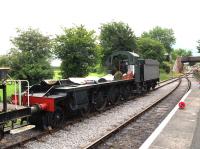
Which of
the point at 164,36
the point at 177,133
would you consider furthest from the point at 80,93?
the point at 164,36

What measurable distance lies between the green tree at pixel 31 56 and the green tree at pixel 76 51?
2987 millimetres

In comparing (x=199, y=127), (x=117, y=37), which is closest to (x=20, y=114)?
(x=199, y=127)

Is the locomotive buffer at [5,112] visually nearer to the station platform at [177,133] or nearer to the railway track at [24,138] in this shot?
the railway track at [24,138]

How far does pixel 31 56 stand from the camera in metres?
21.8

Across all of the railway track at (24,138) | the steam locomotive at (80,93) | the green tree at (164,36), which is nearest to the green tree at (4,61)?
the steam locomotive at (80,93)

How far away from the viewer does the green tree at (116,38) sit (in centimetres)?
3009

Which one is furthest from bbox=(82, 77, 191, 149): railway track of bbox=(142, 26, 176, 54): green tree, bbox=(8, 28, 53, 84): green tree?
bbox=(142, 26, 176, 54): green tree

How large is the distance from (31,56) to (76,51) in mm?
5747

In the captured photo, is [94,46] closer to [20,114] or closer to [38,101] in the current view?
[38,101]

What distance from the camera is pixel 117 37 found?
30.7m

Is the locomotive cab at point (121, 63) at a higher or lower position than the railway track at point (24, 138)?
higher

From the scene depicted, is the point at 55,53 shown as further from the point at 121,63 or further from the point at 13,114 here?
the point at 13,114

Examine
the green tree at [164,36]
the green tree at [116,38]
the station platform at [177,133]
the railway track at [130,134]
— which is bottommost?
the railway track at [130,134]

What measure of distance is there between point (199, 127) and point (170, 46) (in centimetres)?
10200
